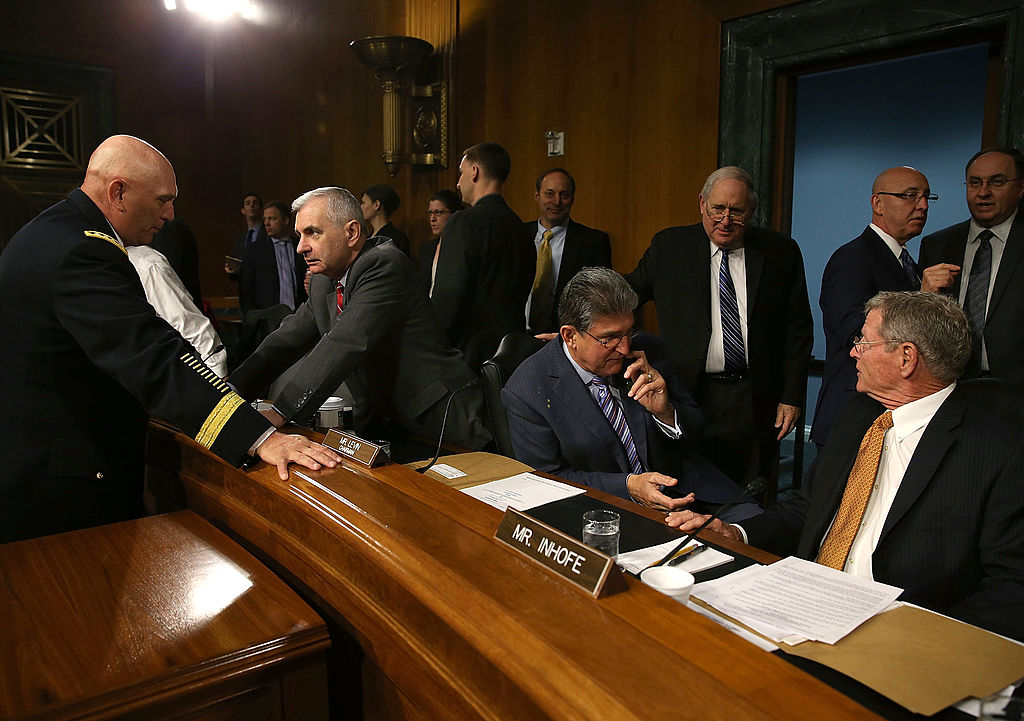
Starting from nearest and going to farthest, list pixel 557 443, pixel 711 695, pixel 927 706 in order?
pixel 711 695 → pixel 927 706 → pixel 557 443

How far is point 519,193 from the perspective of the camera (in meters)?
5.48

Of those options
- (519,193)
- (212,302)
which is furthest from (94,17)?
(519,193)

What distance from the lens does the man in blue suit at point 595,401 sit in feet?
7.43

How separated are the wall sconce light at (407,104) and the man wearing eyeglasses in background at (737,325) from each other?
3.37 metres

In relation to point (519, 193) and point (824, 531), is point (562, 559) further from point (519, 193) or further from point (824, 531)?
point (519, 193)

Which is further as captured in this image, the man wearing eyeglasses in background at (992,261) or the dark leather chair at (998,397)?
the man wearing eyeglasses in background at (992,261)

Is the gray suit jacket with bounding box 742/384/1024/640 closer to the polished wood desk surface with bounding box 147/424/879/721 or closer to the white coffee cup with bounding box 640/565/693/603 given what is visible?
the white coffee cup with bounding box 640/565/693/603

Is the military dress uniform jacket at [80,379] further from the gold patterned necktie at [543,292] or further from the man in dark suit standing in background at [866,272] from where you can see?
the gold patterned necktie at [543,292]

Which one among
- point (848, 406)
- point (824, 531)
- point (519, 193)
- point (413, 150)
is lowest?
point (824, 531)

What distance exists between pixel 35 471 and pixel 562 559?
4.20 ft

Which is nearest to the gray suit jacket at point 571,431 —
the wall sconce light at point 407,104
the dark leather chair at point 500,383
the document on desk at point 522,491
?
the dark leather chair at point 500,383

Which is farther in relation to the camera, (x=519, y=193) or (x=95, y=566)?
(x=519, y=193)

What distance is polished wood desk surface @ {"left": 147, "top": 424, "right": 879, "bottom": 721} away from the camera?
0.80 meters

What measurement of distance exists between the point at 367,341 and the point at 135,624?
135cm
